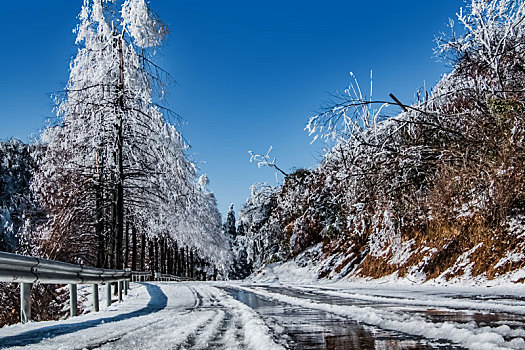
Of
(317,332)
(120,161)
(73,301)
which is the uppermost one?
(120,161)

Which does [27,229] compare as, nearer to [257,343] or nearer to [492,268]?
[492,268]

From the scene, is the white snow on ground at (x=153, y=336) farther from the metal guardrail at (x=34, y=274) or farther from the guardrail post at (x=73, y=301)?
the guardrail post at (x=73, y=301)

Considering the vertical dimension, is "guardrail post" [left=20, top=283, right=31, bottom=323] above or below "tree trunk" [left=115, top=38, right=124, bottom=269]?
below

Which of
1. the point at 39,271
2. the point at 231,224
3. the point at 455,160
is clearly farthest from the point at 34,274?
the point at 231,224

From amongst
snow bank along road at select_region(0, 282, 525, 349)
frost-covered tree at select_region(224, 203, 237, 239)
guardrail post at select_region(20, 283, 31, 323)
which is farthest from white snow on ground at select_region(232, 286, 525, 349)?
frost-covered tree at select_region(224, 203, 237, 239)

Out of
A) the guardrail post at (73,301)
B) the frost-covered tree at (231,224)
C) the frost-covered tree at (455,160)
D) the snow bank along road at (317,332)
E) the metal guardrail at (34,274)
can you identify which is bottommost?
the snow bank along road at (317,332)

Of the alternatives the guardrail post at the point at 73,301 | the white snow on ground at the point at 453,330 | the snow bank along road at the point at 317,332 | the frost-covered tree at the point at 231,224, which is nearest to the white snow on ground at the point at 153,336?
the snow bank along road at the point at 317,332

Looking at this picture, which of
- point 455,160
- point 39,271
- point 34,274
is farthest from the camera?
point 455,160

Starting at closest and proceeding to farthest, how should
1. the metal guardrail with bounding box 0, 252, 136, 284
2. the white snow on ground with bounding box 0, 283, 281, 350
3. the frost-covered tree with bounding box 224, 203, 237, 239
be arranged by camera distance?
the white snow on ground with bounding box 0, 283, 281, 350
the metal guardrail with bounding box 0, 252, 136, 284
the frost-covered tree with bounding box 224, 203, 237, 239

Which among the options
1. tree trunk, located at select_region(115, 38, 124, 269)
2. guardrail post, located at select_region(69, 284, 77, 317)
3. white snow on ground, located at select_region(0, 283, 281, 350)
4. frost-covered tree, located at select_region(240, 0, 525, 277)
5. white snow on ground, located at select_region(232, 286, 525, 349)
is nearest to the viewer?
white snow on ground, located at select_region(232, 286, 525, 349)

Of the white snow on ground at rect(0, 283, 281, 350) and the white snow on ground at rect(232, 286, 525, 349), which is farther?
the white snow on ground at rect(0, 283, 281, 350)

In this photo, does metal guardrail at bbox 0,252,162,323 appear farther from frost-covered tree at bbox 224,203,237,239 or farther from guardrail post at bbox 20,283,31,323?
frost-covered tree at bbox 224,203,237,239

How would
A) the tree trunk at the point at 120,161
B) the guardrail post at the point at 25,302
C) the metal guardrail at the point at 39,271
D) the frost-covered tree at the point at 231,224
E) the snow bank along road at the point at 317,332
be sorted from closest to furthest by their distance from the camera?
the snow bank along road at the point at 317,332, the metal guardrail at the point at 39,271, the guardrail post at the point at 25,302, the tree trunk at the point at 120,161, the frost-covered tree at the point at 231,224

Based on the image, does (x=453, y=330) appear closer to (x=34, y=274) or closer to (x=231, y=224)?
(x=34, y=274)
